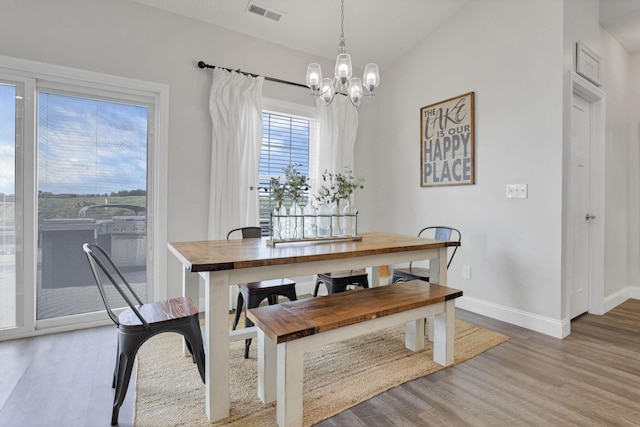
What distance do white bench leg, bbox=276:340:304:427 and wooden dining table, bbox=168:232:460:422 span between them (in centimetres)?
32

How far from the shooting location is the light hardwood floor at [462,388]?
1.68m

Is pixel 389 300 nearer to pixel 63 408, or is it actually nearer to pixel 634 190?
pixel 63 408

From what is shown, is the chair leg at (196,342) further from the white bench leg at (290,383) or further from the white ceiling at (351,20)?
the white ceiling at (351,20)

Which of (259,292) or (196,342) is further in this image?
(259,292)

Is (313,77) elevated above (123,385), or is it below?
above

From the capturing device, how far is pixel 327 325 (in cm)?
163

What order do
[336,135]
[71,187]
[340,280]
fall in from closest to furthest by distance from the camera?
[340,280], [71,187], [336,135]

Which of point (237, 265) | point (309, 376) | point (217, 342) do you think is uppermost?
point (237, 265)

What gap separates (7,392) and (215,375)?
4.26ft

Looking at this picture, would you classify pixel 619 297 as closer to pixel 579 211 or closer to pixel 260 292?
pixel 579 211

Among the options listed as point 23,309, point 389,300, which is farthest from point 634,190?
point 23,309

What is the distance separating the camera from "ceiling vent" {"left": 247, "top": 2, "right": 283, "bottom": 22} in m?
3.09

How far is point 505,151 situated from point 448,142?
0.63m

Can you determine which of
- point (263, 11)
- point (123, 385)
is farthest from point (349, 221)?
point (263, 11)
